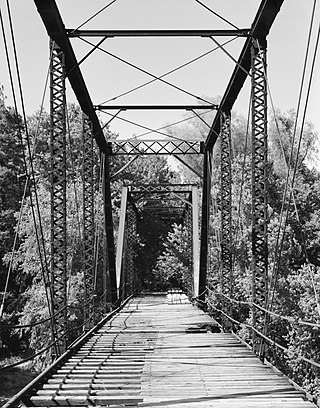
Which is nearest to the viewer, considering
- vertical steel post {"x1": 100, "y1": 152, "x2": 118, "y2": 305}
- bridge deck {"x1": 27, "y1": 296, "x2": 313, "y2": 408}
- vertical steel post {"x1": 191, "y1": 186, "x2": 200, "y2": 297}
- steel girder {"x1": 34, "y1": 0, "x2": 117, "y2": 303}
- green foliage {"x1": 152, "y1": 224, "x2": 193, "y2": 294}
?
bridge deck {"x1": 27, "y1": 296, "x2": 313, "y2": 408}

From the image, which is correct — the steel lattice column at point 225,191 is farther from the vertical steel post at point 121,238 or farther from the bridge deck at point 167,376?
the vertical steel post at point 121,238

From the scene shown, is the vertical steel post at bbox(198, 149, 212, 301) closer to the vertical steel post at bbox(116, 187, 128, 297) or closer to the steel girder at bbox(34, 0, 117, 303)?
the steel girder at bbox(34, 0, 117, 303)

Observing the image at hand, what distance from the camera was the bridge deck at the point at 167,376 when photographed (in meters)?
5.46

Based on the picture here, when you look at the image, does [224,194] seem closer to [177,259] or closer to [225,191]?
[225,191]

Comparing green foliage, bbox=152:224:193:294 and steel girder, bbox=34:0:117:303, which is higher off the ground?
steel girder, bbox=34:0:117:303

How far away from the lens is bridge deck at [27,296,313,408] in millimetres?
5457

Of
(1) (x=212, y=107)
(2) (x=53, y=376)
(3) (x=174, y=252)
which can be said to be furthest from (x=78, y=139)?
(2) (x=53, y=376)

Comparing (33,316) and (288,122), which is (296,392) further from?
(288,122)

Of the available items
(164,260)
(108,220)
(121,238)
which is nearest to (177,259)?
(164,260)

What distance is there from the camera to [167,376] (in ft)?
21.6

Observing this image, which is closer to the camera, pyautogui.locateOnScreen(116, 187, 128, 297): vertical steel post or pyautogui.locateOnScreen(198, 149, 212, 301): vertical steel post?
pyautogui.locateOnScreen(198, 149, 212, 301): vertical steel post

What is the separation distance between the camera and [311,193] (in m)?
28.4

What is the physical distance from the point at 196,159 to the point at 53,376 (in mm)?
33623

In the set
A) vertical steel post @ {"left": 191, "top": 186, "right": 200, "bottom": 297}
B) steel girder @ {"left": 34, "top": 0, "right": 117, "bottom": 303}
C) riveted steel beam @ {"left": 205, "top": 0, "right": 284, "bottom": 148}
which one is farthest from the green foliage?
riveted steel beam @ {"left": 205, "top": 0, "right": 284, "bottom": 148}
